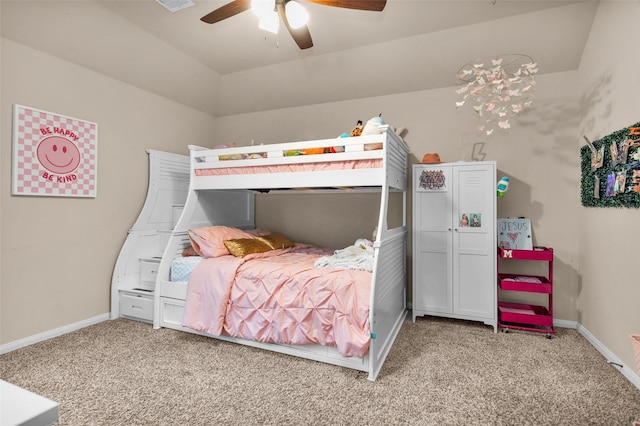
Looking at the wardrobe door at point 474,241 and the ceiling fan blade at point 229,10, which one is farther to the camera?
the wardrobe door at point 474,241

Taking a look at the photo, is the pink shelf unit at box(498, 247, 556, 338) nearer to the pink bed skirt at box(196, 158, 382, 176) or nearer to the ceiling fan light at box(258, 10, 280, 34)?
the pink bed skirt at box(196, 158, 382, 176)

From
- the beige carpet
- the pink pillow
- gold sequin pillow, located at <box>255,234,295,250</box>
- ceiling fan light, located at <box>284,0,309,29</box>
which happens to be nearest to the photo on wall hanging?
the beige carpet

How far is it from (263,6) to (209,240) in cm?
208

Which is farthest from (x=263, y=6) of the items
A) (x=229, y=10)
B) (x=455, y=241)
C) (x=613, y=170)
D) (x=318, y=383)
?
(x=613, y=170)

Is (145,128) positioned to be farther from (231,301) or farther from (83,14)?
(231,301)

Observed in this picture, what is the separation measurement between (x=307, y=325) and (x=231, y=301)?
718 mm

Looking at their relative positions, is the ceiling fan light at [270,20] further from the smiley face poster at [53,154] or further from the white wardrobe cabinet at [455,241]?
the smiley face poster at [53,154]

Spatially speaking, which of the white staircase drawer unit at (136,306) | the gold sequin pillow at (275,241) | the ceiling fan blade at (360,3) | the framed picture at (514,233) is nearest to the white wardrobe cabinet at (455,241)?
the framed picture at (514,233)

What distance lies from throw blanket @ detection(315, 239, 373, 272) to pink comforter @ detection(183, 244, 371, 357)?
11cm

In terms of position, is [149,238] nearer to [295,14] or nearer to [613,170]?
[295,14]

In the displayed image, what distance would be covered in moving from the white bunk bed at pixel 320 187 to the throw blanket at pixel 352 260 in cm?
15

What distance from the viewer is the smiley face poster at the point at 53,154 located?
8.70 feet

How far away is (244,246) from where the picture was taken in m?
3.19

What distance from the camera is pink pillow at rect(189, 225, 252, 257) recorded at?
3174 mm
